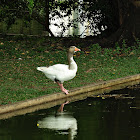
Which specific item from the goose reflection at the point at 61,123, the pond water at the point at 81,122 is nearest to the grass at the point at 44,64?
the pond water at the point at 81,122

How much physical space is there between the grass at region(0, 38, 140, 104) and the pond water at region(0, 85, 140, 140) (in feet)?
4.14

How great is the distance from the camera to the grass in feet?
41.5

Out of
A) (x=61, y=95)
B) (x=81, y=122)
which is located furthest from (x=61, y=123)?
(x=61, y=95)

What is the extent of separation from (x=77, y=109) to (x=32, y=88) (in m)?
2.74

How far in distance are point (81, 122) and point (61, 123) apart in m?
0.40

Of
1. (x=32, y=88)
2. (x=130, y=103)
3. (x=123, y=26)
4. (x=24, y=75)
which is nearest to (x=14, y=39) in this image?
(x=123, y=26)

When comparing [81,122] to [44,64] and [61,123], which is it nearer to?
[61,123]

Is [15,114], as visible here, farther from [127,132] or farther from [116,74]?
[116,74]

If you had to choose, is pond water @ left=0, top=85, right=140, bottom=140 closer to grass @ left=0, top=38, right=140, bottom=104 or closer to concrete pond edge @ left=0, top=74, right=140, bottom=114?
concrete pond edge @ left=0, top=74, right=140, bottom=114

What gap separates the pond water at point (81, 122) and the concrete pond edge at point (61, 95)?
0.42 m

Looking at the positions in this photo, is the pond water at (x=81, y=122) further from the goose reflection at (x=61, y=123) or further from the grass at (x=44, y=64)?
the grass at (x=44, y=64)

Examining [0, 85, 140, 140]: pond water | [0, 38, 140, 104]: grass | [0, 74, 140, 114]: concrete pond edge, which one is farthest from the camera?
[0, 38, 140, 104]: grass

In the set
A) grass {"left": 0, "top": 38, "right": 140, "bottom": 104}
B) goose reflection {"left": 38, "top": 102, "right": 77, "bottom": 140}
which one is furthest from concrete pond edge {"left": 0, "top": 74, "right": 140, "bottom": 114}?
goose reflection {"left": 38, "top": 102, "right": 77, "bottom": 140}

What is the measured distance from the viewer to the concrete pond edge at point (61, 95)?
33.1 feet
